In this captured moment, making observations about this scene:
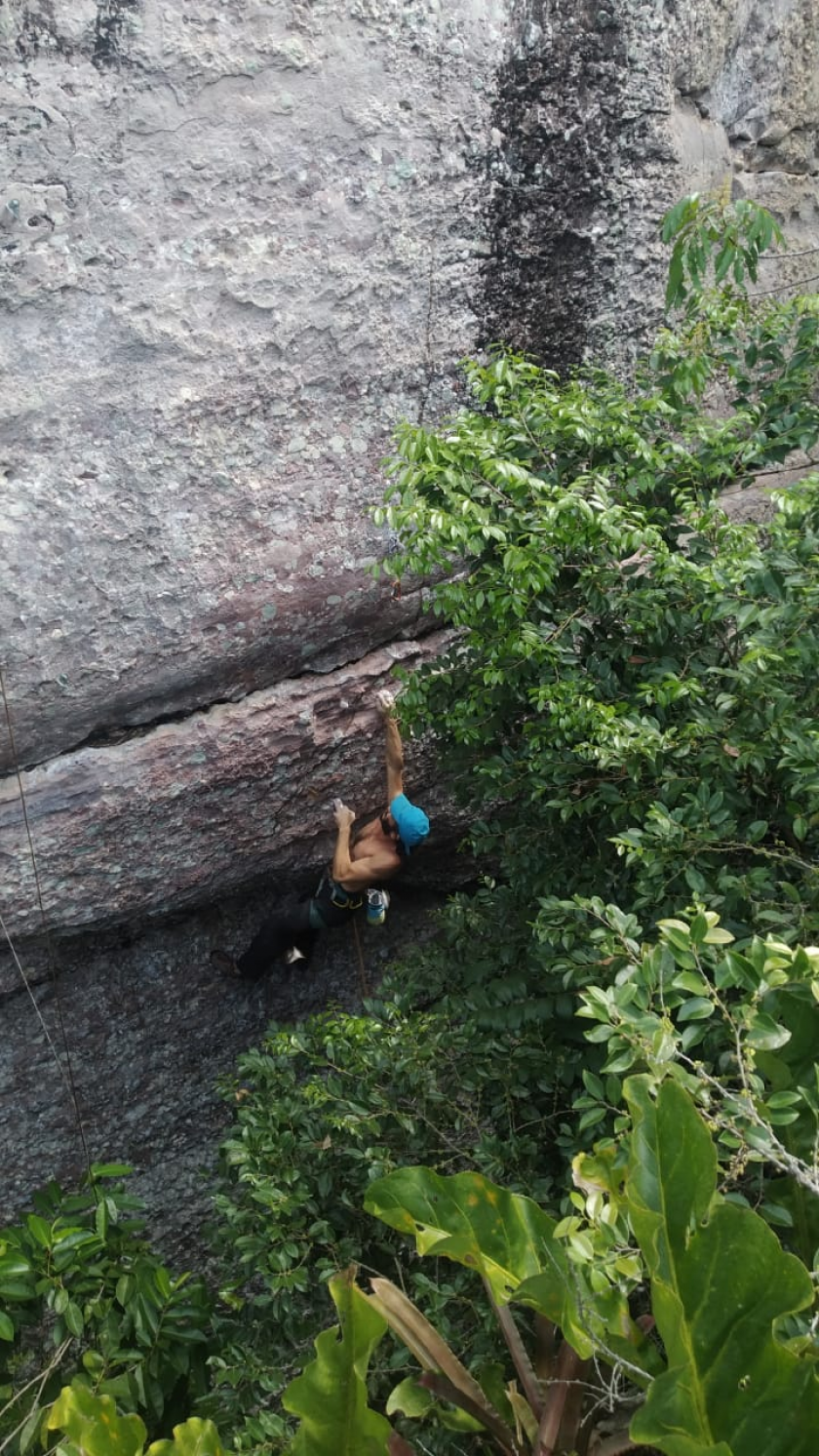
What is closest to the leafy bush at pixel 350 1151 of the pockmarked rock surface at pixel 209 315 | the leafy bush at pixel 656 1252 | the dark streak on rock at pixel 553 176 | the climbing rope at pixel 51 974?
the leafy bush at pixel 656 1252

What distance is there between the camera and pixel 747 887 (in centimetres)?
246

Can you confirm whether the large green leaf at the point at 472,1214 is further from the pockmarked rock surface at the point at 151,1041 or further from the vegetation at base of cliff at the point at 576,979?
the pockmarked rock surface at the point at 151,1041

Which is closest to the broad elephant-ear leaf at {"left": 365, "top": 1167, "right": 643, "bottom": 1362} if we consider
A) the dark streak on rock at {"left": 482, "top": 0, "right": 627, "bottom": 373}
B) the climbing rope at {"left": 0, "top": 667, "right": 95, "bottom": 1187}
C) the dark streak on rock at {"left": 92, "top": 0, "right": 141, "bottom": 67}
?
the climbing rope at {"left": 0, "top": 667, "right": 95, "bottom": 1187}

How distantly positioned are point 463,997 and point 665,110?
300cm

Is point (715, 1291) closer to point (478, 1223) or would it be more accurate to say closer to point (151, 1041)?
point (478, 1223)

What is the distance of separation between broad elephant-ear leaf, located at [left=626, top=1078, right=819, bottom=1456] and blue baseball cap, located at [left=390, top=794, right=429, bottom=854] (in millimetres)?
2034

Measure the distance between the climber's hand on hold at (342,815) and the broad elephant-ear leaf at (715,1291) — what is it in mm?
2279

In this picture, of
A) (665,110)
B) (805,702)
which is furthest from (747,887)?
(665,110)

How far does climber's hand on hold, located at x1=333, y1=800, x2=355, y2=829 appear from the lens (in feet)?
12.8

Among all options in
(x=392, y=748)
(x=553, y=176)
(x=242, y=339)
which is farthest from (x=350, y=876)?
(x=553, y=176)

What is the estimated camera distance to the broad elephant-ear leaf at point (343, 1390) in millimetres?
1971

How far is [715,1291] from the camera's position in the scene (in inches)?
65.7

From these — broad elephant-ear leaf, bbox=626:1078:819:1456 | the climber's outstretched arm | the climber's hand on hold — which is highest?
broad elephant-ear leaf, bbox=626:1078:819:1456

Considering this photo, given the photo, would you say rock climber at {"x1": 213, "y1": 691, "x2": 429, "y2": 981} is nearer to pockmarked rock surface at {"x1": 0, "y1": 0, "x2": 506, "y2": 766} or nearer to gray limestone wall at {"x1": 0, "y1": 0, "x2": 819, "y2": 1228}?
gray limestone wall at {"x1": 0, "y1": 0, "x2": 819, "y2": 1228}
